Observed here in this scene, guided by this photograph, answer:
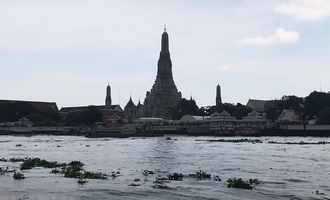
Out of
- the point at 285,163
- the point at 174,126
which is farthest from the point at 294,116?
the point at 285,163

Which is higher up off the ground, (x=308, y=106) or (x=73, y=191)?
(x=308, y=106)

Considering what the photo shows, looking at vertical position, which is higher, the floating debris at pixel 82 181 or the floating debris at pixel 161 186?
the floating debris at pixel 82 181

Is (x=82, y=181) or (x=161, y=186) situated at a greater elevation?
(x=82, y=181)

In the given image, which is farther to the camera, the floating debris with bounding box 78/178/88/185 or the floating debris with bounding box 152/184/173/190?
the floating debris with bounding box 78/178/88/185

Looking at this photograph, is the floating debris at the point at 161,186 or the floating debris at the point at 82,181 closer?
the floating debris at the point at 161,186

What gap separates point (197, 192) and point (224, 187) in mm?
2748

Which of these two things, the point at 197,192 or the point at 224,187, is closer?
the point at 197,192

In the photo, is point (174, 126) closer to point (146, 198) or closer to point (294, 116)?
point (294, 116)

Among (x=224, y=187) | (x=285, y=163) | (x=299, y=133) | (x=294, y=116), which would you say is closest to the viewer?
(x=224, y=187)

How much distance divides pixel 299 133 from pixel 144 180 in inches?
4708

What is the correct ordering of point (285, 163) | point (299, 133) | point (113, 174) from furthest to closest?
point (299, 133) < point (285, 163) < point (113, 174)

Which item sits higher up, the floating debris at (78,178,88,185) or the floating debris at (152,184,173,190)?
the floating debris at (78,178,88,185)

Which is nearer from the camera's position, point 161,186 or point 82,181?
point 161,186

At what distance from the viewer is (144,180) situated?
3275 cm
